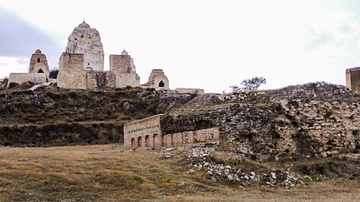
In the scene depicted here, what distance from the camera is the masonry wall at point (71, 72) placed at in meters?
52.2

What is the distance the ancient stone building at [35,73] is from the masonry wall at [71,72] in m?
6.45

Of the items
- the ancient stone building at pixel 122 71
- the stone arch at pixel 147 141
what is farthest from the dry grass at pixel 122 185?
the ancient stone building at pixel 122 71

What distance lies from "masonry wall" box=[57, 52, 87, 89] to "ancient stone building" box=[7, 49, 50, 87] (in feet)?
21.1

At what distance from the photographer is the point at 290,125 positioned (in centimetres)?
2147

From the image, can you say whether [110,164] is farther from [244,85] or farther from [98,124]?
[244,85]

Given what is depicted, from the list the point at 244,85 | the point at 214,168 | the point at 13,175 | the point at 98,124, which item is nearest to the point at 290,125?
the point at 214,168

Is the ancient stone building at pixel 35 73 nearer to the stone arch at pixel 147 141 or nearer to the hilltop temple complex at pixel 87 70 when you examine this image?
the hilltop temple complex at pixel 87 70

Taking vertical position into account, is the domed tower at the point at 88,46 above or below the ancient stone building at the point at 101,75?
above

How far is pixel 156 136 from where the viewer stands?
24609mm

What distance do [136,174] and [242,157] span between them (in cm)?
502

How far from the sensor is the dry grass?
13219 millimetres

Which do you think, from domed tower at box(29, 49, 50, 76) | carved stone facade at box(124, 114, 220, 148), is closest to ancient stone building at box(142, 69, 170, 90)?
domed tower at box(29, 49, 50, 76)

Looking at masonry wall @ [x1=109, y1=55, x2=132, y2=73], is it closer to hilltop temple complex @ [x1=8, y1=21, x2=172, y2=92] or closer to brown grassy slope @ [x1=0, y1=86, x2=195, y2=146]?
hilltop temple complex @ [x1=8, y1=21, x2=172, y2=92]

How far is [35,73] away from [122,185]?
4734 cm
